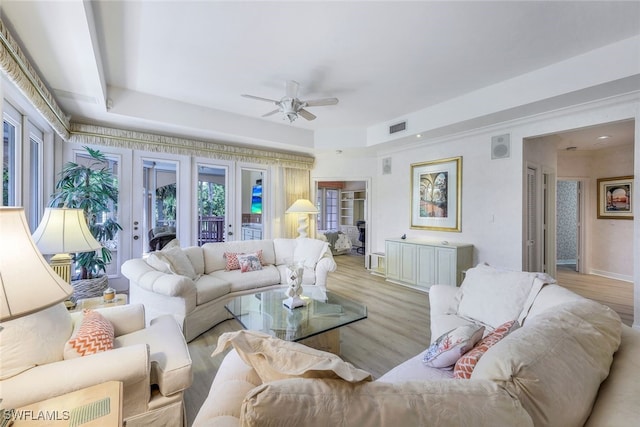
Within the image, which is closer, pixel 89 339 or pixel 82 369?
pixel 82 369

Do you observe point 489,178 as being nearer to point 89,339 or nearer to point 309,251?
point 309,251

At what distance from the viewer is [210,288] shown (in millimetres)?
2922

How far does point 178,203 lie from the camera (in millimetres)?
4531

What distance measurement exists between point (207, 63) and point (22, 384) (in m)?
2.88

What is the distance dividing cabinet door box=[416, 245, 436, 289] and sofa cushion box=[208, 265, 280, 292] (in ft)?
7.62

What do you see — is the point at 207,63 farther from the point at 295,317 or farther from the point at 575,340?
the point at 575,340

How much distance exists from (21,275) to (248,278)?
8.54ft

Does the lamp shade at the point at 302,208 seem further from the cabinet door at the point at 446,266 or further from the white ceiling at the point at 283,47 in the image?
the cabinet door at the point at 446,266

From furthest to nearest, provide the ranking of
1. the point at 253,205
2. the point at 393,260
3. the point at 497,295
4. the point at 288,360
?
the point at 253,205
the point at 393,260
the point at 497,295
the point at 288,360

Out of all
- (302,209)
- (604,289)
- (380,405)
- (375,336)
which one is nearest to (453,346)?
(380,405)

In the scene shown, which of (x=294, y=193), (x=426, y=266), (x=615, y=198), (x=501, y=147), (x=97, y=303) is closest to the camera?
(x=97, y=303)

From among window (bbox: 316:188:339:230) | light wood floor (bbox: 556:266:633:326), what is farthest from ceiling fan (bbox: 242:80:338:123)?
window (bbox: 316:188:339:230)

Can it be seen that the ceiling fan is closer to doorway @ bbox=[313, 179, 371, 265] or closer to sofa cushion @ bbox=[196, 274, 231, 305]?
sofa cushion @ bbox=[196, 274, 231, 305]

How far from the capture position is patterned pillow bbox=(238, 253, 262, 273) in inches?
141
